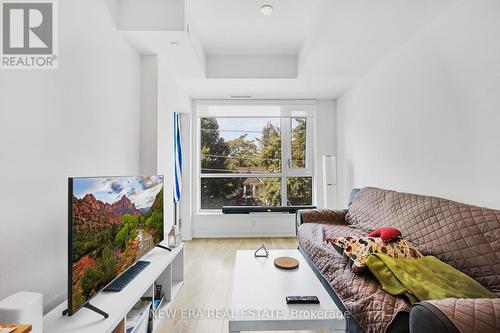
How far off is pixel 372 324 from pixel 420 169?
162 cm

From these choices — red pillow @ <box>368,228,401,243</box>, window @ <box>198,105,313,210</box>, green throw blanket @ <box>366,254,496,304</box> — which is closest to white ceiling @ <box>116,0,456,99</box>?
window @ <box>198,105,313,210</box>

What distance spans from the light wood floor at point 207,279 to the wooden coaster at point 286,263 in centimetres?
61

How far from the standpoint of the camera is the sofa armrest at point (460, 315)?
0.86 metres

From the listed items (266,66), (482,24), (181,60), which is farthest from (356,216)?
(181,60)

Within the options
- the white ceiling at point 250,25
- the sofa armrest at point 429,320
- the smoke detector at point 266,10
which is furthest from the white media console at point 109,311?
the smoke detector at point 266,10

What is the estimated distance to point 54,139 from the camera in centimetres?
146

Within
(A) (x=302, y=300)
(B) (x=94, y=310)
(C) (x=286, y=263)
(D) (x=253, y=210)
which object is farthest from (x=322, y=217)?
(B) (x=94, y=310)

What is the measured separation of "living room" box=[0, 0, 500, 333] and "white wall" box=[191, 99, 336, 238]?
60cm

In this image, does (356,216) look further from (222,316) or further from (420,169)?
(222,316)

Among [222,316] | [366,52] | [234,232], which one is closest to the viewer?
[222,316]

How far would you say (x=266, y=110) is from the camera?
4.42m

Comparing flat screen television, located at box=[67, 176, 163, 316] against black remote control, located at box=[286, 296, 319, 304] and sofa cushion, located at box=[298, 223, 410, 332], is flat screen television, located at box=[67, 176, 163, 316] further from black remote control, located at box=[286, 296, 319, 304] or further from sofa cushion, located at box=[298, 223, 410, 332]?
sofa cushion, located at box=[298, 223, 410, 332]

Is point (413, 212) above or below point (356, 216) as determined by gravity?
above

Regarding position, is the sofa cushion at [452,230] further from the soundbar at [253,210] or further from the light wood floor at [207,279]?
the soundbar at [253,210]
